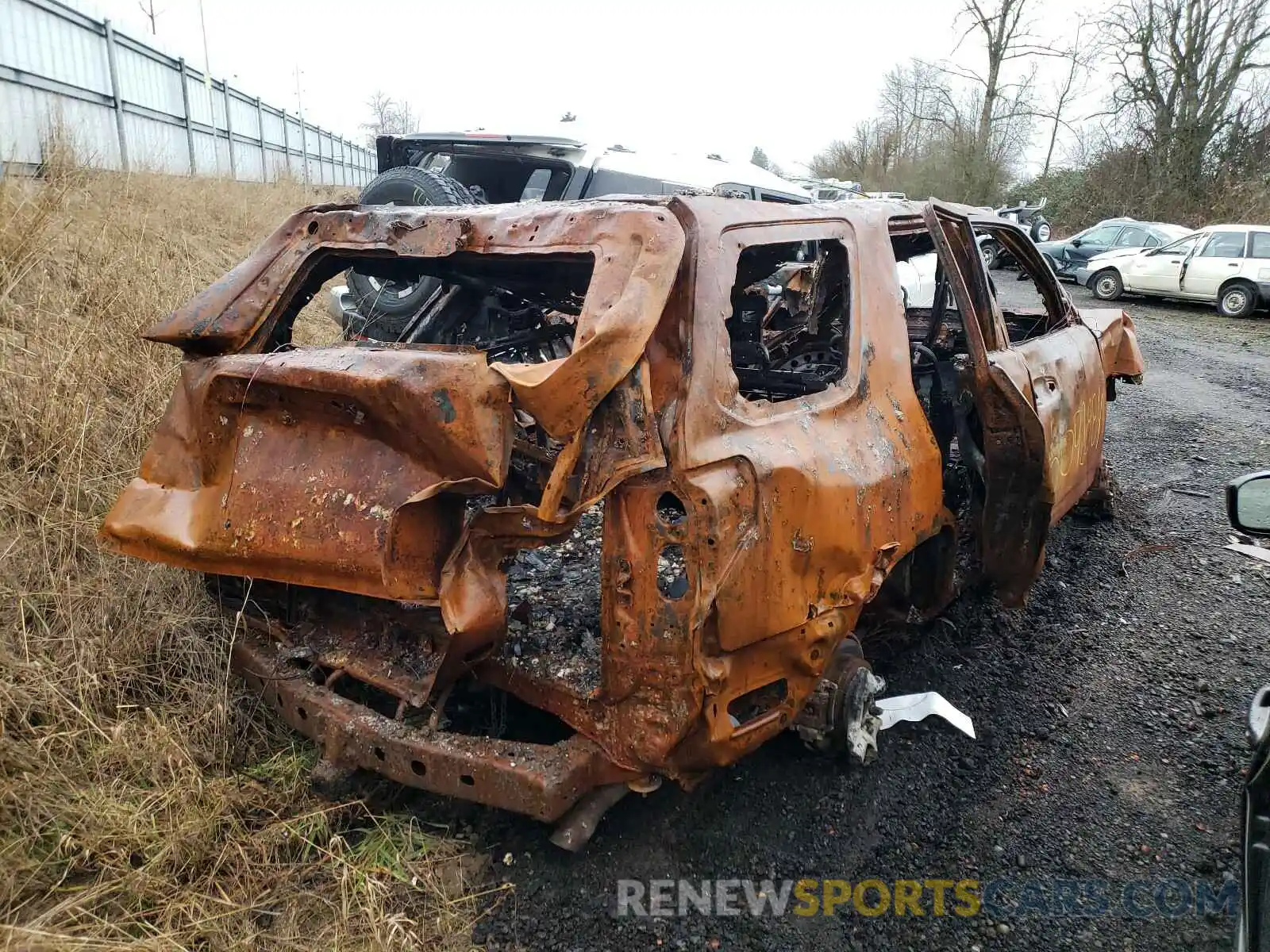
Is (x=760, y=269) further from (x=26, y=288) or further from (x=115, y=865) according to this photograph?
(x=26, y=288)

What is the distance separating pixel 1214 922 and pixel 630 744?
5.03 feet

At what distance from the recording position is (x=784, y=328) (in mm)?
4523

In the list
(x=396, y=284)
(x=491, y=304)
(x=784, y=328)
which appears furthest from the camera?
(x=784, y=328)

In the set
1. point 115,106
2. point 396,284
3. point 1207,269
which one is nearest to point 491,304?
point 396,284

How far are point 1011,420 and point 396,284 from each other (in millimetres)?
3030

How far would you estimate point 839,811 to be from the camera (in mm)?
2455

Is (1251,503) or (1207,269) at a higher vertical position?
(1207,269)

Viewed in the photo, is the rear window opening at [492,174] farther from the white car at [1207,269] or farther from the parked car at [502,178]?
the white car at [1207,269]

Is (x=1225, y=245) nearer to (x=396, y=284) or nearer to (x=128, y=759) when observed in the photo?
(x=396, y=284)

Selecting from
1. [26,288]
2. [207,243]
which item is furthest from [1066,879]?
[207,243]

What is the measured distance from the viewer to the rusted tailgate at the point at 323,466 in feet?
6.53

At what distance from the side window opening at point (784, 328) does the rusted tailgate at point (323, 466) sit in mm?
1308

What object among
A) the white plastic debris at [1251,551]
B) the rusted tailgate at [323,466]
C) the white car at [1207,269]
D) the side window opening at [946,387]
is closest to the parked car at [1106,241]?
the white car at [1207,269]

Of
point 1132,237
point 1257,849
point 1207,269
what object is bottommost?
point 1257,849
